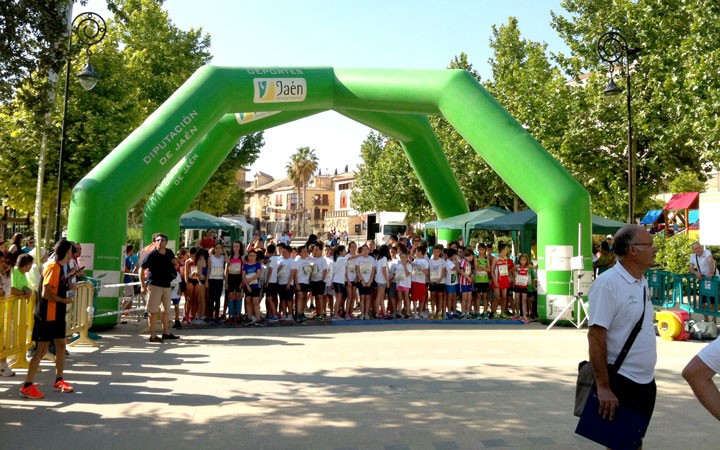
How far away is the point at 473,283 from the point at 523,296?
1.13m

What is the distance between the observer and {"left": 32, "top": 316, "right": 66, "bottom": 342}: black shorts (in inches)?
259

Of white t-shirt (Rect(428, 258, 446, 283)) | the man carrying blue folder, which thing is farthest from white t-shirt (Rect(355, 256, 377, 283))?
the man carrying blue folder

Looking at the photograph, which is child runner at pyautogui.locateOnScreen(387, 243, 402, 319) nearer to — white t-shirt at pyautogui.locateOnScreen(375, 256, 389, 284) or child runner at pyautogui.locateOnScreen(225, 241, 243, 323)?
white t-shirt at pyautogui.locateOnScreen(375, 256, 389, 284)

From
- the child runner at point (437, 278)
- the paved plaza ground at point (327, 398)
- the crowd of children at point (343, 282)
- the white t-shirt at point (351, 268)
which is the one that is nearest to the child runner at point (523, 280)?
the crowd of children at point (343, 282)

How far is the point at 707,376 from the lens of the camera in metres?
2.69

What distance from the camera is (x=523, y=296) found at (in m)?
13.3

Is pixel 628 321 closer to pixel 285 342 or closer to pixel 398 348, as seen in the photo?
pixel 398 348

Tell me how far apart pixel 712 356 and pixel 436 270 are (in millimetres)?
10739

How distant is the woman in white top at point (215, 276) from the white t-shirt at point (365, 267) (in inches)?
113

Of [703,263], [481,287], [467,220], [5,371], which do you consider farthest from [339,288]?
[703,263]

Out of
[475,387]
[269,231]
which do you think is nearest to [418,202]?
[475,387]

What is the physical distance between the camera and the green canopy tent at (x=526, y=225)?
15141 millimetres

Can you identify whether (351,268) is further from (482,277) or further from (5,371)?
(5,371)

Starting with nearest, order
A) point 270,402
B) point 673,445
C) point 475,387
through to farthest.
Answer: point 673,445
point 270,402
point 475,387
